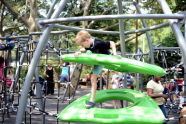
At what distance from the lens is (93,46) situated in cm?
432

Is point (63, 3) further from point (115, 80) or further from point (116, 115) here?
point (115, 80)

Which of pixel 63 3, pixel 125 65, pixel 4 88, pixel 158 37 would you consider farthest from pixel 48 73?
pixel 158 37

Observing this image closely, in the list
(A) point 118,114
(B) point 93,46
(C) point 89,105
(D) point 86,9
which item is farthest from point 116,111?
(D) point 86,9

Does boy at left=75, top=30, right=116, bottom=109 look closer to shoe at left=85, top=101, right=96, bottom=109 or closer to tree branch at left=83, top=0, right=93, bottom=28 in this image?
shoe at left=85, top=101, right=96, bottom=109

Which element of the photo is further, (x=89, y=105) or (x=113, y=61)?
(x=89, y=105)

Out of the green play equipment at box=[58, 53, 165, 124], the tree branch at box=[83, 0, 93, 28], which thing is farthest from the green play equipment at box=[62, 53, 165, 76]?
the tree branch at box=[83, 0, 93, 28]

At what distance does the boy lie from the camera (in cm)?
411

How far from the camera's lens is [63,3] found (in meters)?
4.73

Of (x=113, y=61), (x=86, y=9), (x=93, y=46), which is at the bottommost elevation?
(x=113, y=61)

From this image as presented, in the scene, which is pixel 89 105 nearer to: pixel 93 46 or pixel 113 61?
pixel 113 61

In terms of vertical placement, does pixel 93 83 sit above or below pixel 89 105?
above

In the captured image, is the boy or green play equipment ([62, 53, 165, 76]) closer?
green play equipment ([62, 53, 165, 76])

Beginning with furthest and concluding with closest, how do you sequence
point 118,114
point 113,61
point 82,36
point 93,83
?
point 93,83 → point 82,36 → point 113,61 → point 118,114

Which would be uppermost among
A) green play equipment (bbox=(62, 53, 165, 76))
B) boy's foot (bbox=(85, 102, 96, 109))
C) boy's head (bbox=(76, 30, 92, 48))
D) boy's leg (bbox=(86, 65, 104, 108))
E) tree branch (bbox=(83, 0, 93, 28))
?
tree branch (bbox=(83, 0, 93, 28))
